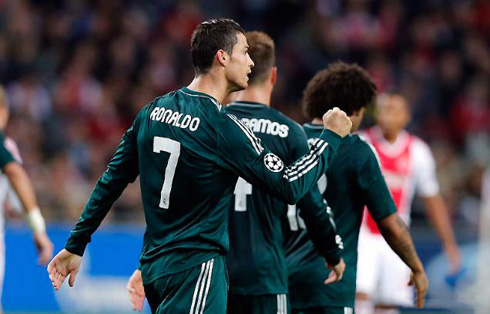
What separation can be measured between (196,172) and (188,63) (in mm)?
11192

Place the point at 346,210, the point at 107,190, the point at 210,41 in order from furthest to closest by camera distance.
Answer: the point at 346,210 → the point at 107,190 → the point at 210,41

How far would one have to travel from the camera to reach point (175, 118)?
4422mm

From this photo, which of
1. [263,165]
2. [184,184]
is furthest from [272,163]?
[184,184]

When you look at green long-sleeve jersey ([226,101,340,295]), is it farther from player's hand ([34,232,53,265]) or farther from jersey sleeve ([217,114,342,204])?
player's hand ([34,232,53,265])

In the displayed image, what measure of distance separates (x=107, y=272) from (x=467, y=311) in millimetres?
5885

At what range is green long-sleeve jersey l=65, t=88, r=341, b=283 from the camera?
432 cm

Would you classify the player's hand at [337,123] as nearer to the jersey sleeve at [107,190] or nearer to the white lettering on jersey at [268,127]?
the white lettering on jersey at [268,127]

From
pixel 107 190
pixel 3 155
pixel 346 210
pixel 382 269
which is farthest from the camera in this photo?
pixel 382 269

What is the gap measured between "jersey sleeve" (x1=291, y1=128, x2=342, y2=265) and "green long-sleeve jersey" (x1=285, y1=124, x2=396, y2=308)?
0.29m

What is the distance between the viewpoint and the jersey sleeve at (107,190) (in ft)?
15.5

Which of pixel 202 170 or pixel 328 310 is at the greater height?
pixel 202 170

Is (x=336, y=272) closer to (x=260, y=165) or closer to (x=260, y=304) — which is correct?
(x=260, y=304)

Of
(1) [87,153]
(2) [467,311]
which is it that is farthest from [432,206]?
(1) [87,153]

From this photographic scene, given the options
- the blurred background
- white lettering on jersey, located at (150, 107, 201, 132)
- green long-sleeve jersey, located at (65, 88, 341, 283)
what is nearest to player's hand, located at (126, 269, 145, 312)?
green long-sleeve jersey, located at (65, 88, 341, 283)
